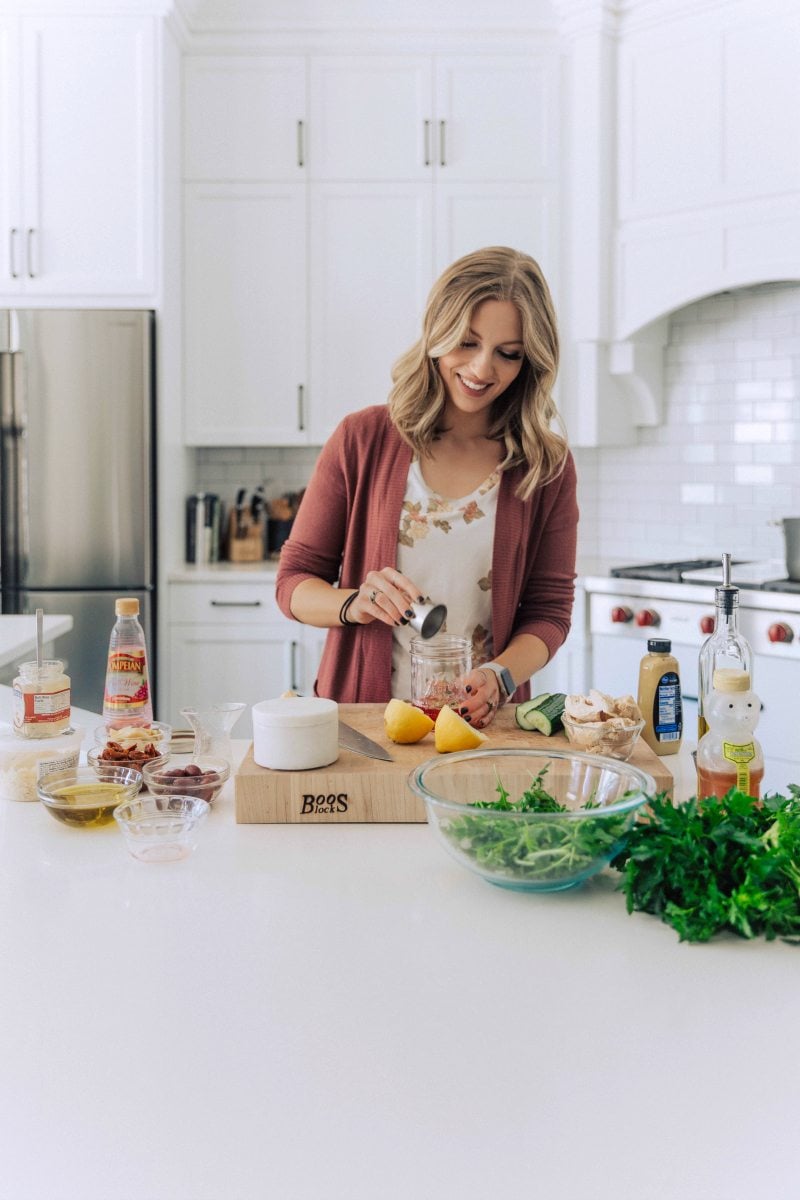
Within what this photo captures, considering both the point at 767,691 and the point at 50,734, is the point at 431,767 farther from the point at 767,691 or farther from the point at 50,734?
the point at 767,691

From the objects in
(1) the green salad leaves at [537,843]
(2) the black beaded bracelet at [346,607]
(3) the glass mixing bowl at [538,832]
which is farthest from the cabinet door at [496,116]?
(1) the green salad leaves at [537,843]

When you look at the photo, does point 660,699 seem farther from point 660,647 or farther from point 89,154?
point 89,154

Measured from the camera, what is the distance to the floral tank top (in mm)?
2104

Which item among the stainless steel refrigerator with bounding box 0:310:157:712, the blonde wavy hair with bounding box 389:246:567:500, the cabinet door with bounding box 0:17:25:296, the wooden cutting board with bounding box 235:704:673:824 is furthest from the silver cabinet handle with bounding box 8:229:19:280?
the wooden cutting board with bounding box 235:704:673:824

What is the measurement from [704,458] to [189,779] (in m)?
3.16

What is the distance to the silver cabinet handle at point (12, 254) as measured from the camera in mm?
3859

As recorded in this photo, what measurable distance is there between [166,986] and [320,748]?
50 cm

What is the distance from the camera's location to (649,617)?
3557mm

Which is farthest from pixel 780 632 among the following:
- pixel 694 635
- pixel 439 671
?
pixel 439 671

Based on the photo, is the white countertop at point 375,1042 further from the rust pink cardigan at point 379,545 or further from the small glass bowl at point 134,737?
the rust pink cardigan at point 379,545

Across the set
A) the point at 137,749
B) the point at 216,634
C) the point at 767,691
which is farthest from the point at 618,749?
the point at 216,634

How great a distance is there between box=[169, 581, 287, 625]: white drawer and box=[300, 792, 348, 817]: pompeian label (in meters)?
2.50

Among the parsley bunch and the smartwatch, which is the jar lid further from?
the parsley bunch

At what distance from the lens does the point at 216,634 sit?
3.97 m
